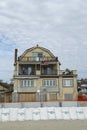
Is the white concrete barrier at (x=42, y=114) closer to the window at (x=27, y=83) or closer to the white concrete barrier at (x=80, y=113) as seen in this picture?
the white concrete barrier at (x=80, y=113)

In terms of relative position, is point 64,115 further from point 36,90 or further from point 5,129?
point 36,90

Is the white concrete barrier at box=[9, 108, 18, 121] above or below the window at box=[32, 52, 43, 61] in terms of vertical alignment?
below

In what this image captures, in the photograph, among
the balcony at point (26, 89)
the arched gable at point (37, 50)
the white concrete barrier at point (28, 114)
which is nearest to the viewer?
the white concrete barrier at point (28, 114)

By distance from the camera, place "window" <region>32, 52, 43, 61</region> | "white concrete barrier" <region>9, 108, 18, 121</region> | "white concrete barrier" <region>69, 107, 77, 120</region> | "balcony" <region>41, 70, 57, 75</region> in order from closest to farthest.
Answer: "white concrete barrier" <region>9, 108, 18, 121</region>, "white concrete barrier" <region>69, 107, 77, 120</region>, "balcony" <region>41, 70, 57, 75</region>, "window" <region>32, 52, 43, 61</region>

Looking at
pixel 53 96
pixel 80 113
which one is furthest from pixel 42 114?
pixel 53 96

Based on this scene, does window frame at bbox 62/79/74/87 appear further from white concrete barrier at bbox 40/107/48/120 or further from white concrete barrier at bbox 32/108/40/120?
white concrete barrier at bbox 32/108/40/120

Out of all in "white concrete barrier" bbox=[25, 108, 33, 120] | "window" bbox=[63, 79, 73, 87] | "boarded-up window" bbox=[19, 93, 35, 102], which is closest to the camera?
"white concrete barrier" bbox=[25, 108, 33, 120]

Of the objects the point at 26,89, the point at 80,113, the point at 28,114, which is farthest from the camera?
the point at 26,89

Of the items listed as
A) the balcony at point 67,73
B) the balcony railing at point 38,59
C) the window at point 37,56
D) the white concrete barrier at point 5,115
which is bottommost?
the white concrete barrier at point 5,115

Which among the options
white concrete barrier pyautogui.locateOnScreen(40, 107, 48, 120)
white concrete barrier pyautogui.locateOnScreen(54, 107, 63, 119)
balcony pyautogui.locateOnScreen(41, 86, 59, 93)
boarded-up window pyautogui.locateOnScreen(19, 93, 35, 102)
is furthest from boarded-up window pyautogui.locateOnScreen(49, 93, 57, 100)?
white concrete barrier pyautogui.locateOnScreen(40, 107, 48, 120)

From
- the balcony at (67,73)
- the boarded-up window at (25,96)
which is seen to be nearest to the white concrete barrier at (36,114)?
Result: the boarded-up window at (25,96)

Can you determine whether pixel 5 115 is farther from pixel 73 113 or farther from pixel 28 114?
pixel 73 113

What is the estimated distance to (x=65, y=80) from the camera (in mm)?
56031

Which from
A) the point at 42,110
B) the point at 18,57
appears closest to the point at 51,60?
the point at 18,57
